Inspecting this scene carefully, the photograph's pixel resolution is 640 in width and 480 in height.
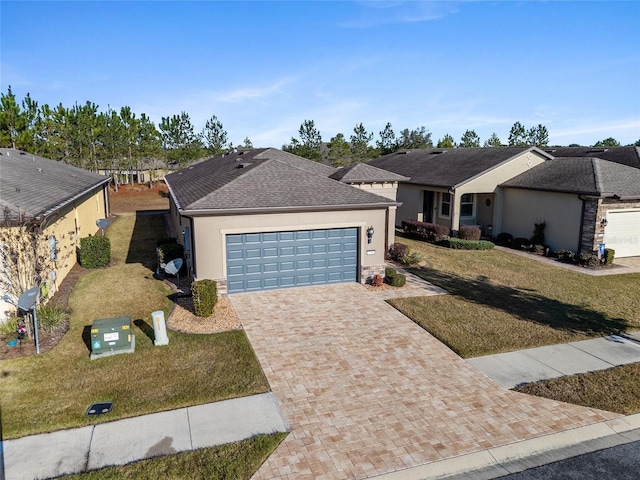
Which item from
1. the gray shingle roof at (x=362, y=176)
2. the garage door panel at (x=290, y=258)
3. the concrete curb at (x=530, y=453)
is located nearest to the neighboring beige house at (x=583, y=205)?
the gray shingle roof at (x=362, y=176)

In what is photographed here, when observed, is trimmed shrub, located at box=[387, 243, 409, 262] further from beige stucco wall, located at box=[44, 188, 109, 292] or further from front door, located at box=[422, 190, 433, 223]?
beige stucco wall, located at box=[44, 188, 109, 292]

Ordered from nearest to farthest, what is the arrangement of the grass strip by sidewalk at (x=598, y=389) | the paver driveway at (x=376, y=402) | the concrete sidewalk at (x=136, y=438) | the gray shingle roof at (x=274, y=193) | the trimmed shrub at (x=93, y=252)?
the concrete sidewalk at (x=136, y=438)
the paver driveway at (x=376, y=402)
the grass strip by sidewalk at (x=598, y=389)
the gray shingle roof at (x=274, y=193)
the trimmed shrub at (x=93, y=252)

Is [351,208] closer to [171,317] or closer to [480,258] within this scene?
[171,317]

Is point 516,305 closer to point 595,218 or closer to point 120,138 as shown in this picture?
point 595,218

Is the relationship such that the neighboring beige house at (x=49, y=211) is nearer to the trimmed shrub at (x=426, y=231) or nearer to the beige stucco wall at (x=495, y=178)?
the trimmed shrub at (x=426, y=231)

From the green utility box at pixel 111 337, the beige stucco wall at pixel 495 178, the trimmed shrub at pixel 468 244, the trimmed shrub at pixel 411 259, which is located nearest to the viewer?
the green utility box at pixel 111 337

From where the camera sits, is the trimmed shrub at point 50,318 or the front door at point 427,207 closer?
the trimmed shrub at point 50,318

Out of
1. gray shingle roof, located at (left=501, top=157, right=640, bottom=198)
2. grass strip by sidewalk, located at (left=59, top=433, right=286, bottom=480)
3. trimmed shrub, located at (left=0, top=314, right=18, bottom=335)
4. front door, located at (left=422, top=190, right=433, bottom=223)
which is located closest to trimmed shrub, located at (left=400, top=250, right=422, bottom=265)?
gray shingle roof, located at (left=501, top=157, right=640, bottom=198)
